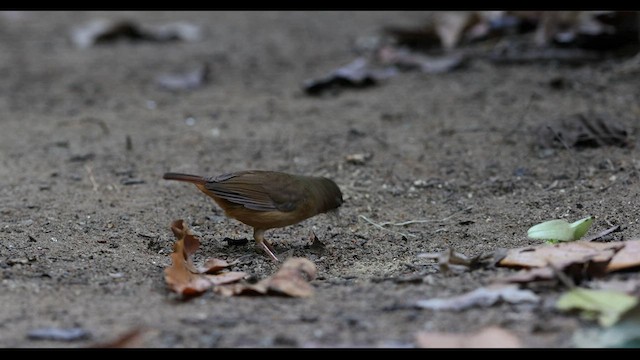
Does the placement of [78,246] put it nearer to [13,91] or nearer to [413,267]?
[413,267]

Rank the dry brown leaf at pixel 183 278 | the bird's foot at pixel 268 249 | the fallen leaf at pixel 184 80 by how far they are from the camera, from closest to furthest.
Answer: the dry brown leaf at pixel 183 278 → the bird's foot at pixel 268 249 → the fallen leaf at pixel 184 80

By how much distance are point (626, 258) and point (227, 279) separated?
172cm

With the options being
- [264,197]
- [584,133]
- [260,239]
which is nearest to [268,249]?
[260,239]

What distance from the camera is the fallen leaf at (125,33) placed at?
10602 mm

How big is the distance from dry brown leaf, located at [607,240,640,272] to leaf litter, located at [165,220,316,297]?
4.15ft

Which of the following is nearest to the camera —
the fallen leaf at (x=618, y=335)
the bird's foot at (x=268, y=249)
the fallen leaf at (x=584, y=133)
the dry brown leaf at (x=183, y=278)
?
the fallen leaf at (x=618, y=335)

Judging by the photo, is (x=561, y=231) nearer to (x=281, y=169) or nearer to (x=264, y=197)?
(x=264, y=197)

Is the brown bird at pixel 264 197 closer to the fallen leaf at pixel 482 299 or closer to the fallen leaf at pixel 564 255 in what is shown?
the fallen leaf at pixel 564 255

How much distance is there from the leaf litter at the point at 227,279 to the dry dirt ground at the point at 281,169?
0.05 metres

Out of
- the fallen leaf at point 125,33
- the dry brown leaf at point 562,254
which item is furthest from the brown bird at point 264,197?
the fallen leaf at point 125,33

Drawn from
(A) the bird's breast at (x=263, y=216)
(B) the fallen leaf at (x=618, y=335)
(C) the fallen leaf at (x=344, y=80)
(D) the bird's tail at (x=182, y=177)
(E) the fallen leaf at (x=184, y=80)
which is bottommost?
(E) the fallen leaf at (x=184, y=80)

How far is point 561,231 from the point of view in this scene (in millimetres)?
4594
